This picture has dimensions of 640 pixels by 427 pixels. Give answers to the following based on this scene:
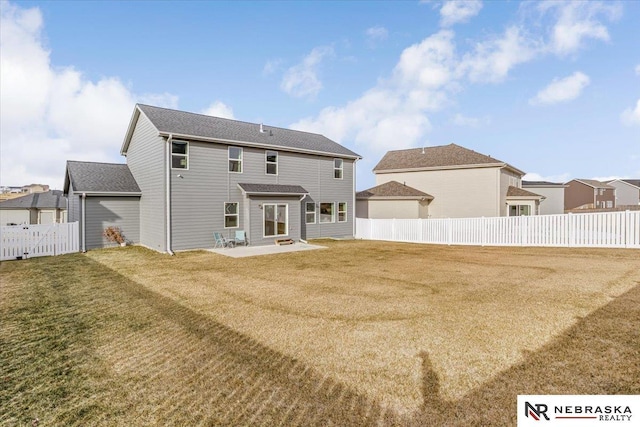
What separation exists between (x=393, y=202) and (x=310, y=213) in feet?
27.6

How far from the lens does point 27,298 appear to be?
305 inches

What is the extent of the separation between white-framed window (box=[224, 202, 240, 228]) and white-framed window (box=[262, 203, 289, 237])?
1.56 m

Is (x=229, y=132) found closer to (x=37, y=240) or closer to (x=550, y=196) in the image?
(x=37, y=240)

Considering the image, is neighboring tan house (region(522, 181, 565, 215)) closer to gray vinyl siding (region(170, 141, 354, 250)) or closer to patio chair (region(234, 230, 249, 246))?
gray vinyl siding (region(170, 141, 354, 250))

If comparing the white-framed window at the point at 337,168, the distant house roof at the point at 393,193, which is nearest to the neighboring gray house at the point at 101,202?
the white-framed window at the point at 337,168

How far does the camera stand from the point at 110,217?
17.3 metres

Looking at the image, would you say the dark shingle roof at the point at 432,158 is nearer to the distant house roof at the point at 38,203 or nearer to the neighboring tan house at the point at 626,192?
the distant house roof at the point at 38,203

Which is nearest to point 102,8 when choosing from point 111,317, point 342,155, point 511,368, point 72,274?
point 72,274

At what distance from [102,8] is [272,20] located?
832 centimetres

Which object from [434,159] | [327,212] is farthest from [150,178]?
[434,159]

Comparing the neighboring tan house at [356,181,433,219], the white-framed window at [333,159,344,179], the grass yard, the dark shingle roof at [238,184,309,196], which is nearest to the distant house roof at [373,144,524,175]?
the neighboring tan house at [356,181,433,219]

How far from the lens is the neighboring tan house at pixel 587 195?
4941 cm

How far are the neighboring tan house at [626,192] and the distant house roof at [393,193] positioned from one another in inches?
2174

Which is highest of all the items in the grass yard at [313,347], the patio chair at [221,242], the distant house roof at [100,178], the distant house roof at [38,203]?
the distant house roof at [100,178]
